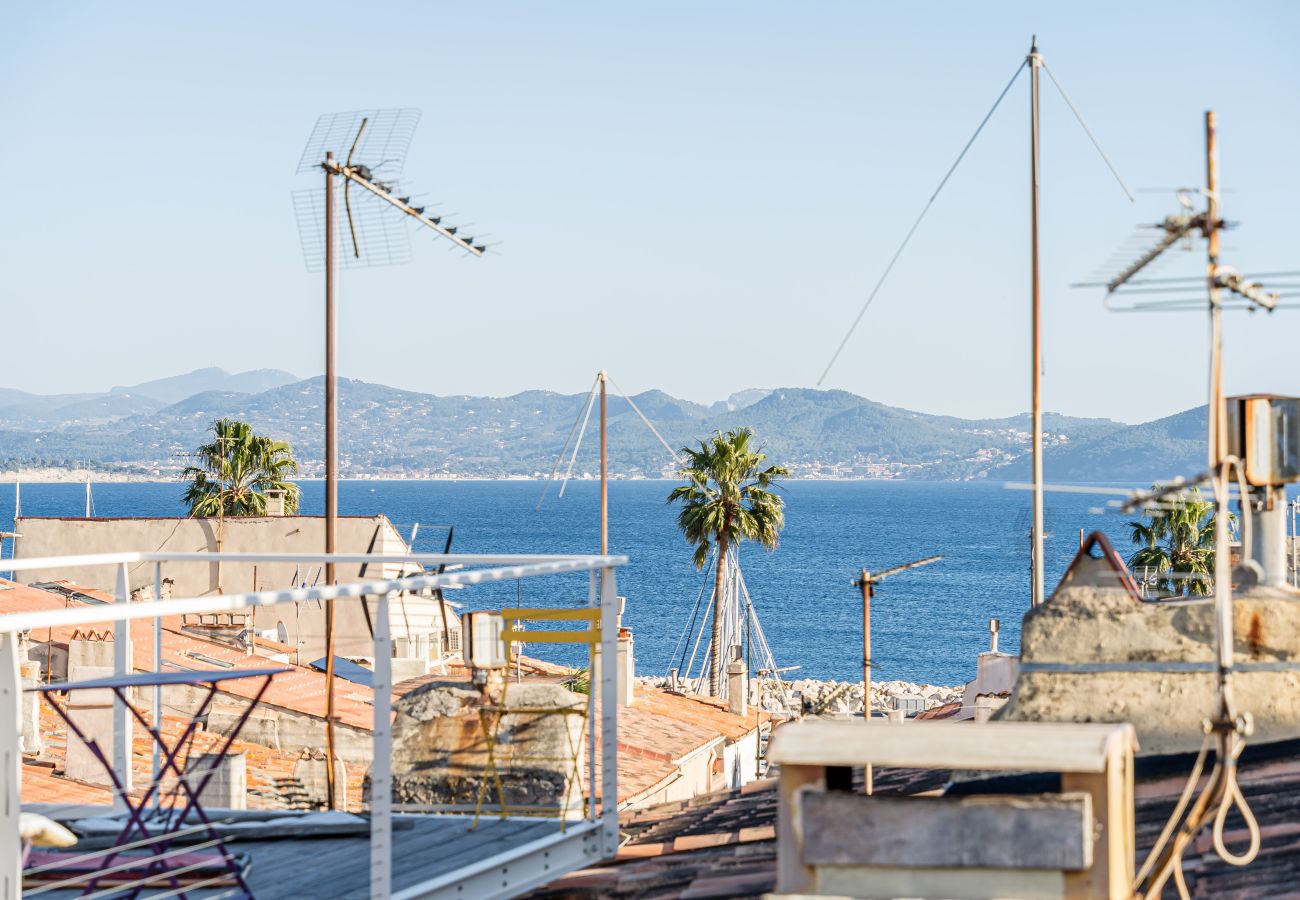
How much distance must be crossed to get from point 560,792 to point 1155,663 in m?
3.03

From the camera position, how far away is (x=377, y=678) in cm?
594

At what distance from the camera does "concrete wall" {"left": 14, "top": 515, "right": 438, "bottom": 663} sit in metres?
45.1

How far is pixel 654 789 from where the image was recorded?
24.7m

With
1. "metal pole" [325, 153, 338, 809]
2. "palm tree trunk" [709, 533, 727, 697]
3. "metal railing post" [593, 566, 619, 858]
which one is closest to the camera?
"metal railing post" [593, 566, 619, 858]

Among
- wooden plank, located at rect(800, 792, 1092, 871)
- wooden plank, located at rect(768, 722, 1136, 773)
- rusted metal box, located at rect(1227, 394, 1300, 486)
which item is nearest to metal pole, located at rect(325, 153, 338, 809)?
rusted metal box, located at rect(1227, 394, 1300, 486)

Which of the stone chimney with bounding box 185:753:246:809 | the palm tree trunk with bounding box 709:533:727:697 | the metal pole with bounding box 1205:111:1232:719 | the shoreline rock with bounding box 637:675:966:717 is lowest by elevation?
the shoreline rock with bounding box 637:675:966:717

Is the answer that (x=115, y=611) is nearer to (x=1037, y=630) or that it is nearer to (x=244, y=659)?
(x=1037, y=630)

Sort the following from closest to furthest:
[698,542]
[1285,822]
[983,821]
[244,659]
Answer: [983,821] → [1285,822] → [244,659] → [698,542]

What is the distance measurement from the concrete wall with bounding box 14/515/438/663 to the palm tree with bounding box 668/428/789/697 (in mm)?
15564

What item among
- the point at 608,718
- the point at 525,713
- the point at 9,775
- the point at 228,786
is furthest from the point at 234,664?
the point at 9,775

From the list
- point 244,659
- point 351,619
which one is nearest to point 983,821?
point 244,659

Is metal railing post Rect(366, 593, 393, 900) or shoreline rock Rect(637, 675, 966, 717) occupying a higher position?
metal railing post Rect(366, 593, 393, 900)

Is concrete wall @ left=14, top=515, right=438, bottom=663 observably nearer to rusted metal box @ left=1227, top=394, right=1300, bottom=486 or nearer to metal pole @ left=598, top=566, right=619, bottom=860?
metal pole @ left=598, top=566, right=619, bottom=860

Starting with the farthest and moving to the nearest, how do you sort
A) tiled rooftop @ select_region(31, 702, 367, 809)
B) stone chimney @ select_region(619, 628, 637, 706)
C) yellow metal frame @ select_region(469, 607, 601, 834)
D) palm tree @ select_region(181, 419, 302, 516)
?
palm tree @ select_region(181, 419, 302, 516)
stone chimney @ select_region(619, 628, 637, 706)
tiled rooftop @ select_region(31, 702, 367, 809)
yellow metal frame @ select_region(469, 607, 601, 834)
